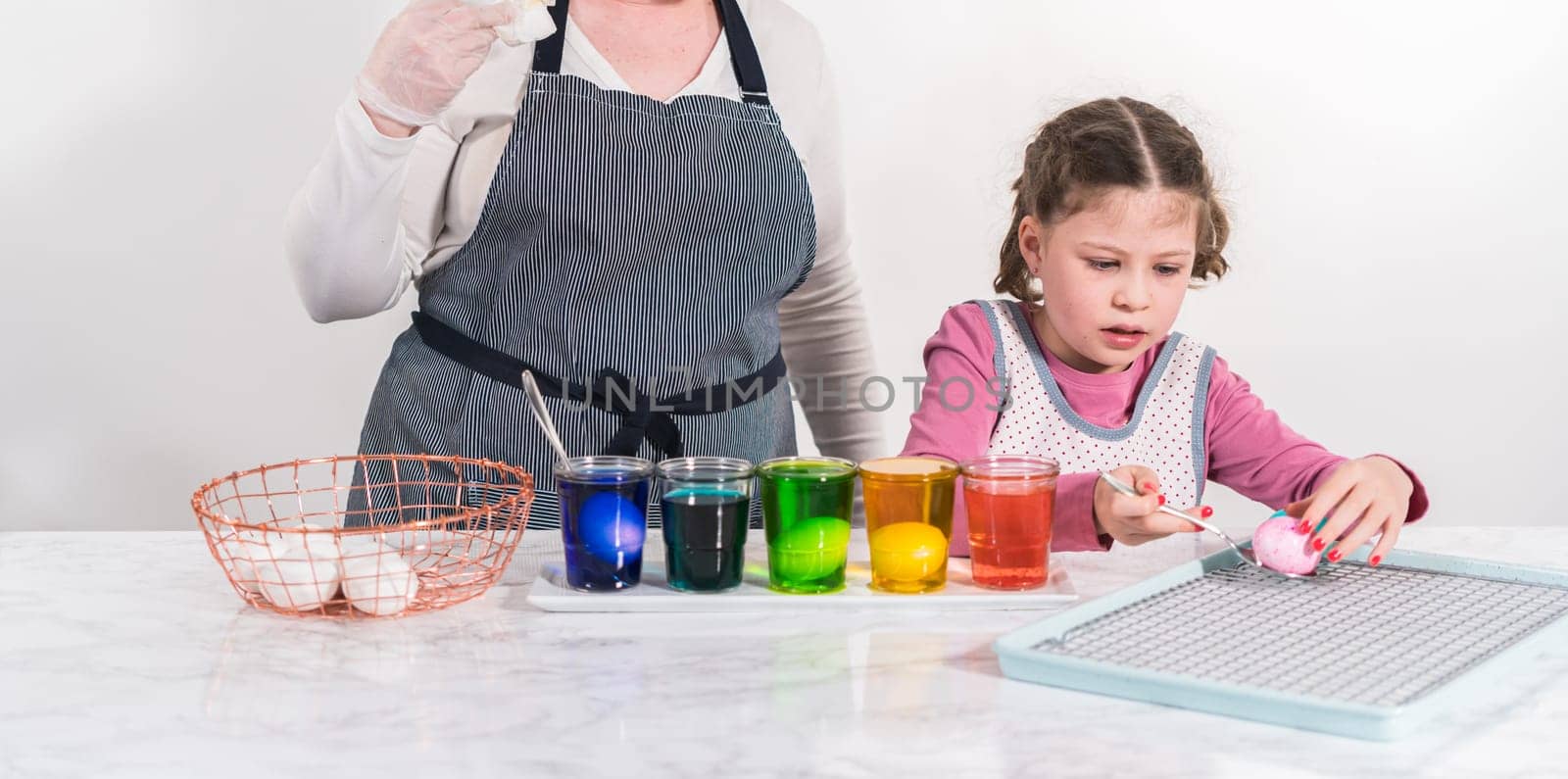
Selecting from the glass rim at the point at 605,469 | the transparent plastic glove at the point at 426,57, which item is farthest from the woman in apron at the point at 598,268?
the glass rim at the point at 605,469

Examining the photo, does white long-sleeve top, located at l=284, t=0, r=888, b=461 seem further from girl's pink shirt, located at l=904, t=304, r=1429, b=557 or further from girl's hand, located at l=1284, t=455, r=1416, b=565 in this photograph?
girl's hand, located at l=1284, t=455, r=1416, b=565

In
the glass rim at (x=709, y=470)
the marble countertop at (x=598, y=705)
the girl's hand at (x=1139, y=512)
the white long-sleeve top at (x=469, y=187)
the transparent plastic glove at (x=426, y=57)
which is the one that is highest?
the transparent plastic glove at (x=426, y=57)

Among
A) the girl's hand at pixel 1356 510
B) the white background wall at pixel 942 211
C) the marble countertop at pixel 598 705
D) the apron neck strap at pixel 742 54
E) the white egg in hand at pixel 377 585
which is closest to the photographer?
the marble countertop at pixel 598 705

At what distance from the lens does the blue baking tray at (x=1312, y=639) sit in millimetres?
850

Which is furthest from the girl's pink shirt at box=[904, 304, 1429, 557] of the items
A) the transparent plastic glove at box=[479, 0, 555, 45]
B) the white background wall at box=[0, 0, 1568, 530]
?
the white background wall at box=[0, 0, 1568, 530]

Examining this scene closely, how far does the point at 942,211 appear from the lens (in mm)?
2605

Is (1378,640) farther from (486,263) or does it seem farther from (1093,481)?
(486,263)

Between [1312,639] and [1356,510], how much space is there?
27cm

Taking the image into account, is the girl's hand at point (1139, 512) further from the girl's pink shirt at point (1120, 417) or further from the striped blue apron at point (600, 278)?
the striped blue apron at point (600, 278)

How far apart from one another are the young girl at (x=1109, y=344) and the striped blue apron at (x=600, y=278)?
0.26 meters

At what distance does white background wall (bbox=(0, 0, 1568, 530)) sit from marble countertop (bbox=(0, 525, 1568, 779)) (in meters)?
1.41

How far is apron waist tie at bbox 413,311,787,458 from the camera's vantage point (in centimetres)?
161

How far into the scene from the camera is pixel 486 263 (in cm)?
161

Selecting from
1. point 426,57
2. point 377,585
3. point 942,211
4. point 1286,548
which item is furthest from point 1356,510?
point 942,211
